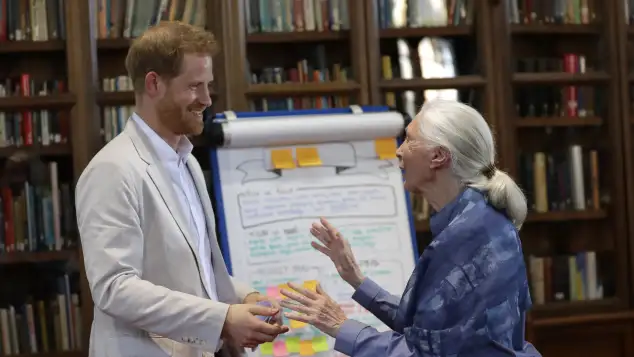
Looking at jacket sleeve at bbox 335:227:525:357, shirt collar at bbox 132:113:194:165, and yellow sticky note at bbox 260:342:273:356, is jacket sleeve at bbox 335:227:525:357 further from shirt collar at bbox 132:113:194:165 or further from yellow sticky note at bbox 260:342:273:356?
yellow sticky note at bbox 260:342:273:356

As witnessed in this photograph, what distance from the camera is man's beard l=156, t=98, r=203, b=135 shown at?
6.95ft

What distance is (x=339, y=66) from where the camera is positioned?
3758 millimetres

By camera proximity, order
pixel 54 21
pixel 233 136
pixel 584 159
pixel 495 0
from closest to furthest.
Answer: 1. pixel 233 136
2. pixel 54 21
3. pixel 495 0
4. pixel 584 159

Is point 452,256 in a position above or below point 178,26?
below

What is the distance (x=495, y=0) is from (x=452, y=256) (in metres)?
2.21

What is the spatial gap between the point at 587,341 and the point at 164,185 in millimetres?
2630

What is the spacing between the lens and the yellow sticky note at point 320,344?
2885 millimetres

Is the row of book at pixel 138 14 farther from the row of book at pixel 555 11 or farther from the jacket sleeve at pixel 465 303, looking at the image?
the jacket sleeve at pixel 465 303

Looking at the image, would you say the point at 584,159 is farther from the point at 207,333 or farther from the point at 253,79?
the point at 207,333

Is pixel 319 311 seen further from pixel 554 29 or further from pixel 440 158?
pixel 554 29

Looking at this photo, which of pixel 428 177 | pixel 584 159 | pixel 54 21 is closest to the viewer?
pixel 428 177

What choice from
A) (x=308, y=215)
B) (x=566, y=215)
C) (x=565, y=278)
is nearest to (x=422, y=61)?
(x=566, y=215)

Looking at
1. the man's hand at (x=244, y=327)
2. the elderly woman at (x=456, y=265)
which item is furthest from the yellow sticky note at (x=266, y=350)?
the man's hand at (x=244, y=327)

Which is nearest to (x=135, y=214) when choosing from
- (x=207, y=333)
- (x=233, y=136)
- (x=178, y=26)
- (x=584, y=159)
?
(x=207, y=333)
